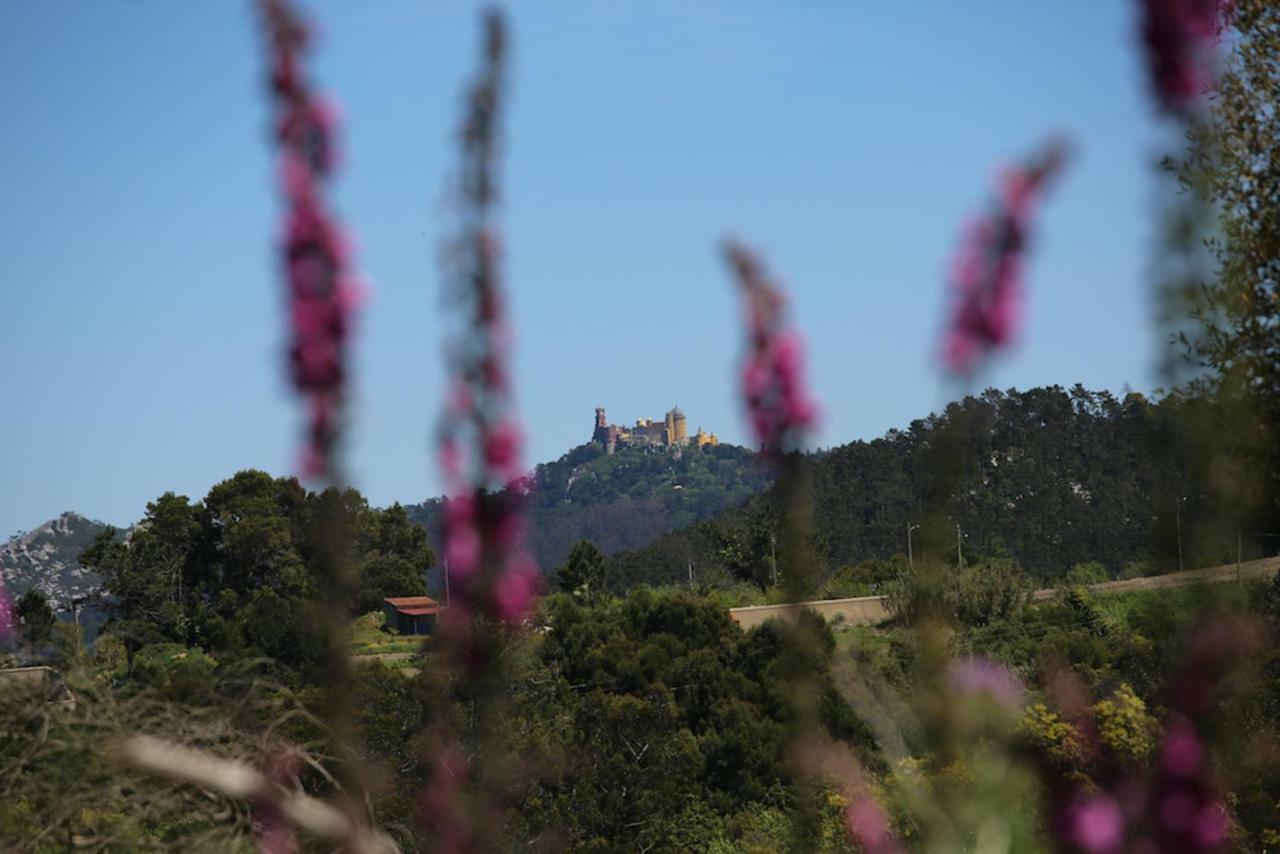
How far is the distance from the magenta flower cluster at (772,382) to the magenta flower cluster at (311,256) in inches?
13.8

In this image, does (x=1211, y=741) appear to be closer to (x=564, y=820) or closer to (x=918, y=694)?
(x=918, y=694)

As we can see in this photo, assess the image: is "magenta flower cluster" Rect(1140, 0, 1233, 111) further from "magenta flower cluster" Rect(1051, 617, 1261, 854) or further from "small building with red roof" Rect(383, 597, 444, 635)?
Answer: "small building with red roof" Rect(383, 597, 444, 635)

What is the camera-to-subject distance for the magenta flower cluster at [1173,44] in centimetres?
101

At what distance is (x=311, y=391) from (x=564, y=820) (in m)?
16.2

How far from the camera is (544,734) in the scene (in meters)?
18.4

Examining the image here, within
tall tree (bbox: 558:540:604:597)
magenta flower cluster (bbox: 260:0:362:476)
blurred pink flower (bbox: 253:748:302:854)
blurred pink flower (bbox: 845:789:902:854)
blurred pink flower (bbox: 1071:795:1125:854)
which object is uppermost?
tall tree (bbox: 558:540:604:597)

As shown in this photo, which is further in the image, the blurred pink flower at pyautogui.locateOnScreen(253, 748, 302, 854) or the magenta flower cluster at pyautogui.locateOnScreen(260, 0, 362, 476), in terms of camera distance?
the blurred pink flower at pyautogui.locateOnScreen(253, 748, 302, 854)

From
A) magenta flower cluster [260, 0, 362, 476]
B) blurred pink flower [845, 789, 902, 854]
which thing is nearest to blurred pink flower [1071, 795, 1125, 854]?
blurred pink flower [845, 789, 902, 854]

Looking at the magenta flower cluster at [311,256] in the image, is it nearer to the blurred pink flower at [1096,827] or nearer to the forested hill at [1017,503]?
the blurred pink flower at [1096,827]

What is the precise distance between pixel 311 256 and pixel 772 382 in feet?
1.28

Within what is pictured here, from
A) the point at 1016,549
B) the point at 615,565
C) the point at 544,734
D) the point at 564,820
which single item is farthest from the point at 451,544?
the point at 615,565

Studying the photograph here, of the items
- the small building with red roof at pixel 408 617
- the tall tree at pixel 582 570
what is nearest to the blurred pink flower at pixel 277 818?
the small building with red roof at pixel 408 617

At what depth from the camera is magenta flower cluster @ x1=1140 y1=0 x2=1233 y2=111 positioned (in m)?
1.01

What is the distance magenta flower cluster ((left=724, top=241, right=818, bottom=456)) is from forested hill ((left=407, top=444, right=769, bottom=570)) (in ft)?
236
